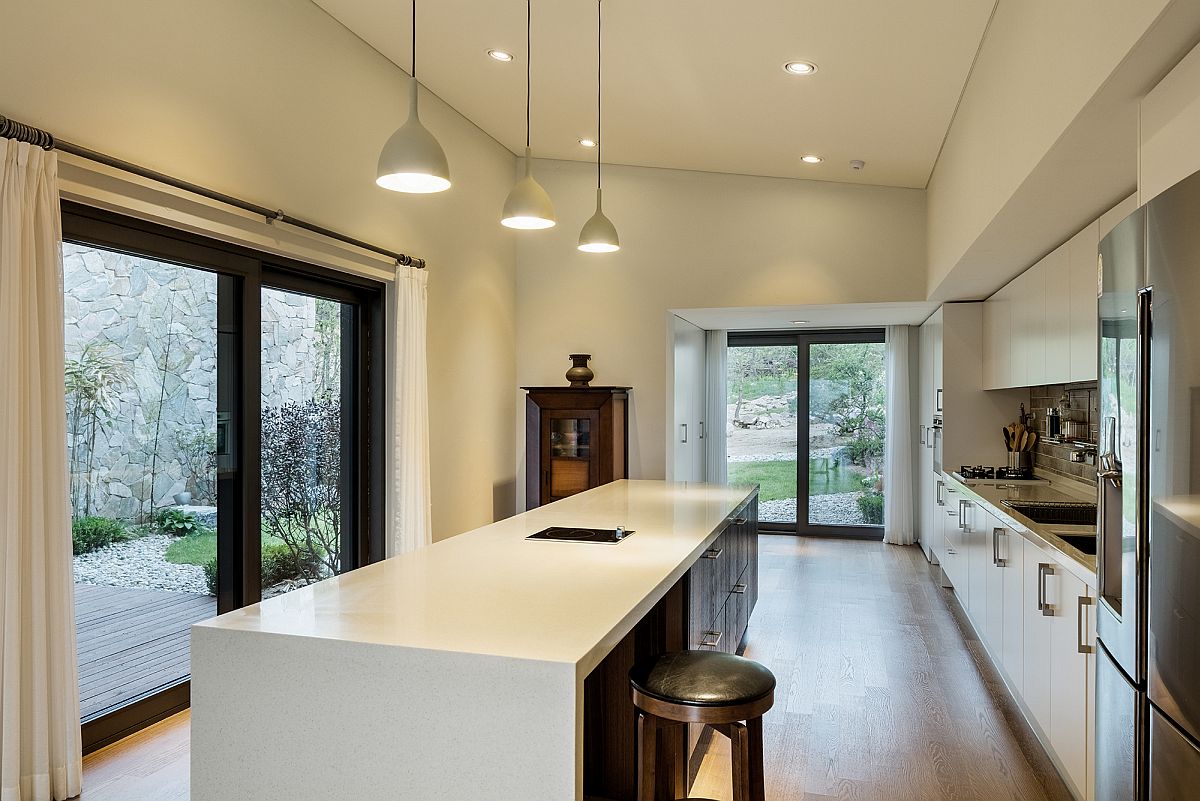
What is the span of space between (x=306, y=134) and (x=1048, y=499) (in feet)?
12.3

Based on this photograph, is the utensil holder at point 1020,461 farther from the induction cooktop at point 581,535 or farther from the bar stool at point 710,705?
the bar stool at point 710,705

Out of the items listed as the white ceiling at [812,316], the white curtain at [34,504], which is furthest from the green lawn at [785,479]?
the white curtain at [34,504]

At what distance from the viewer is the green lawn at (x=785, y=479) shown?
7.80 m

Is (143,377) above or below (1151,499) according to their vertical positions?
above

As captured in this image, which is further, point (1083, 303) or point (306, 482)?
point (306, 482)

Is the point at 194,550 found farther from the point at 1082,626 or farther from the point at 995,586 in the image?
the point at 995,586

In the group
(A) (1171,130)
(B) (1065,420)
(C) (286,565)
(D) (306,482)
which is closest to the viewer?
(A) (1171,130)

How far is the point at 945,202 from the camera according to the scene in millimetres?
4453

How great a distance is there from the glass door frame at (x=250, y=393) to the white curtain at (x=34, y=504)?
29 cm

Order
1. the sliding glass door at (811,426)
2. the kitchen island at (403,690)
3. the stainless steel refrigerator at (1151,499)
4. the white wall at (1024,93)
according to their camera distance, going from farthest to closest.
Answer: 1. the sliding glass door at (811,426)
2. the white wall at (1024,93)
3. the kitchen island at (403,690)
4. the stainless steel refrigerator at (1151,499)

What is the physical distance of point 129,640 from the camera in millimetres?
3156

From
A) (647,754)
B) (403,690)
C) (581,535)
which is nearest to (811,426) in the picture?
(581,535)

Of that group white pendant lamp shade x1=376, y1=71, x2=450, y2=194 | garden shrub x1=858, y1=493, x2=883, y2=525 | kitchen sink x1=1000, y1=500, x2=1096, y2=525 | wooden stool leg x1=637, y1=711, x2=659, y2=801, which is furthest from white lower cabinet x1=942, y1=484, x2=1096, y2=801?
garden shrub x1=858, y1=493, x2=883, y2=525

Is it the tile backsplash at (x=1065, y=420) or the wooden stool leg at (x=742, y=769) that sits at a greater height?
the tile backsplash at (x=1065, y=420)
